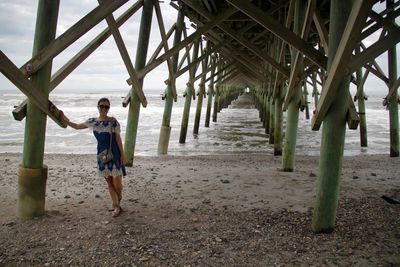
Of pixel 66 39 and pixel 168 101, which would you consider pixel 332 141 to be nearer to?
pixel 66 39

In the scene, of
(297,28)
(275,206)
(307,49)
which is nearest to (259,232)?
(275,206)

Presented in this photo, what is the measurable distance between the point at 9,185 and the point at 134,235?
8.22 ft

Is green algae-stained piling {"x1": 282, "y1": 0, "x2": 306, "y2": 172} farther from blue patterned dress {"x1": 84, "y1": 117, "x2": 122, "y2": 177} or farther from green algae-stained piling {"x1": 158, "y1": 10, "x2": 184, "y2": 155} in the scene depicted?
blue patterned dress {"x1": 84, "y1": 117, "x2": 122, "y2": 177}

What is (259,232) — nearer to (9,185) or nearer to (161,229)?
(161,229)

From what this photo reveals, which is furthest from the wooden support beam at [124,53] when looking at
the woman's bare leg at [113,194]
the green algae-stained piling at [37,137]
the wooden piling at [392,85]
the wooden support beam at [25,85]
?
the wooden piling at [392,85]

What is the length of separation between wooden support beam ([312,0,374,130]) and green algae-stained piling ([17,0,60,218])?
2406 mm

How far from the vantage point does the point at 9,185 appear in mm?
4566

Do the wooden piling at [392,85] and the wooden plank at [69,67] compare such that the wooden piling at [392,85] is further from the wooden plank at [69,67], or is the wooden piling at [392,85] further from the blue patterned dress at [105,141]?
the blue patterned dress at [105,141]

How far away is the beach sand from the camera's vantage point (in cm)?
261

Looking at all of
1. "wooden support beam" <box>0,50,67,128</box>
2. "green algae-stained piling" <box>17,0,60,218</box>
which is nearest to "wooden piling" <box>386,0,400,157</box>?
"green algae-stained piling" <box>17,0,60,218</box>

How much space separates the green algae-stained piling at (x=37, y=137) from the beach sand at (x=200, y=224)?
0.57ft

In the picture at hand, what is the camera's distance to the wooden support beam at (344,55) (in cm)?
216

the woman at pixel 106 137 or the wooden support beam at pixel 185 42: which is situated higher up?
the wooden support beam at pixel 185 42

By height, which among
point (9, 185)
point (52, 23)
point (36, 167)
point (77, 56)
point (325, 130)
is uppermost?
point (52, 23)
